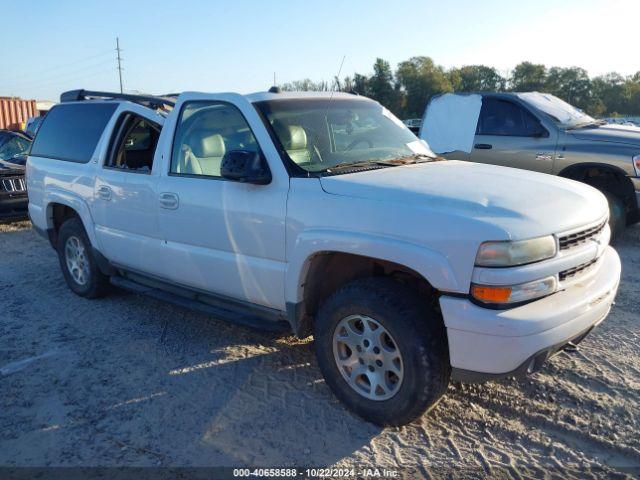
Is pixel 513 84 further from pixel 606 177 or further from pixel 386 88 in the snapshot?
pixel 606 177

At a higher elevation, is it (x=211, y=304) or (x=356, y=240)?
(x=356, y=240)

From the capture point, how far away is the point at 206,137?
4.17 metres

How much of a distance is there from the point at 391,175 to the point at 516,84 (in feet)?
229

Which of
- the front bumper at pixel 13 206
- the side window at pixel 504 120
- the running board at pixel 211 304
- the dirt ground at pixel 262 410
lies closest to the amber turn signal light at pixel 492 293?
the dirt ground at pixel 262 410

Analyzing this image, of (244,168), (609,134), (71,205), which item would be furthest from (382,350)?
(609,134)

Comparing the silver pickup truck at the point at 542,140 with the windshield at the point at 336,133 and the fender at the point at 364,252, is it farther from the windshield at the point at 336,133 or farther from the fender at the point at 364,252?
the fender at the point at 364,252

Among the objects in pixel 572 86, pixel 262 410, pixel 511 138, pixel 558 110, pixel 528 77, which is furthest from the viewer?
pixel 528 77

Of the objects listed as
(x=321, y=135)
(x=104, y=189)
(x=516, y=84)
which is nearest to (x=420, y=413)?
(x=321, y=135)

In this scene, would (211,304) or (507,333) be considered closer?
(507,333)

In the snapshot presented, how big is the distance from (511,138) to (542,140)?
45 cm

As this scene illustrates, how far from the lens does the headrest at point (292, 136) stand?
3.64 meters

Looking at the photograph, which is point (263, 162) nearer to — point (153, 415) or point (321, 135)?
point (321, 135)

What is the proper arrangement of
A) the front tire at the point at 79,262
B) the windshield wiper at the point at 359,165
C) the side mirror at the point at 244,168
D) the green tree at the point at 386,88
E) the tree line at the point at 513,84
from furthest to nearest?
the tree line at the point at 513,84 → the green tree at the point at 386,88 → the front tire at the point at 79,262 → the windshield wiper at the point at 359,165 → the side mirror at the point at 244,168

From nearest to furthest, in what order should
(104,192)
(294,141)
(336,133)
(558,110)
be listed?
(294,141) < (336,133) < (104,192) < (558,110)
